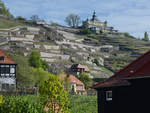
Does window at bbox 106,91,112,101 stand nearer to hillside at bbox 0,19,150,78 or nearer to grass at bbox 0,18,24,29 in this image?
hillside at bbox 0,19,150,78

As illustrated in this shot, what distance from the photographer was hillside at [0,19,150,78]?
9938 cm

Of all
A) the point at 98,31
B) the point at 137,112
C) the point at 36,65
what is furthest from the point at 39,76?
the point at 98,31

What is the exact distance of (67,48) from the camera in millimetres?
120438

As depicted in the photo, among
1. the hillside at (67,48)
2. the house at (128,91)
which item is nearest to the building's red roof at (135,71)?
the house at (128,91)

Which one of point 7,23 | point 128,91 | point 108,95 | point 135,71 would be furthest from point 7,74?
point 7,23

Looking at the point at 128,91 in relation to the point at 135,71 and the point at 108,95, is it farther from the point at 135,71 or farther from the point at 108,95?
the point at 108,95

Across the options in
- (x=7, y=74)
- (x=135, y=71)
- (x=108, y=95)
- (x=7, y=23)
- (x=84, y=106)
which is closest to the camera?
(x=135, y=71)

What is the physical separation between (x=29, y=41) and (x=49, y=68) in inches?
777

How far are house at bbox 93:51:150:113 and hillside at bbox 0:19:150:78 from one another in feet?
215

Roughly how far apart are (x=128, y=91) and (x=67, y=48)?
320ft

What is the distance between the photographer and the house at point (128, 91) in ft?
72.2

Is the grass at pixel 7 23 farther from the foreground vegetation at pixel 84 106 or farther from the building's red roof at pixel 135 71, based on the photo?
the building's red roof at pixel 135 71

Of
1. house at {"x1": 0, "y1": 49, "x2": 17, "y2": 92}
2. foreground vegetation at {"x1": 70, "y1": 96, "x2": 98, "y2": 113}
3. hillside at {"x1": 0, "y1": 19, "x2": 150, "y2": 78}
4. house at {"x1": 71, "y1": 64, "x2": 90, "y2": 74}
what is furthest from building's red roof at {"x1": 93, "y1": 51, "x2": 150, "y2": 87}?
house at {"x1": 71, "y1": 64, "x2": 90, "y2": 74}

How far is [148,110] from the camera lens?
71.3 ft
